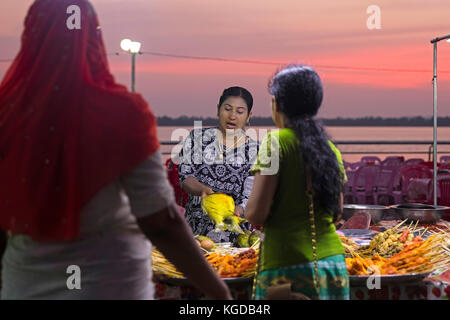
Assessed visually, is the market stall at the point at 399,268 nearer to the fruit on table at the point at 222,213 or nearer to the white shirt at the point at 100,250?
the fruit on table at the point at 222,213

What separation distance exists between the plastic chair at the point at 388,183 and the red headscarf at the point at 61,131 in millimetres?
7728

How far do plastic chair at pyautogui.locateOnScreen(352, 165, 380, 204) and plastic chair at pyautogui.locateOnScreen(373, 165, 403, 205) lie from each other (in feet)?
0.27

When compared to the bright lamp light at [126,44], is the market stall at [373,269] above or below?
below

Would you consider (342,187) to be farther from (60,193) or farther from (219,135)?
(219,135)

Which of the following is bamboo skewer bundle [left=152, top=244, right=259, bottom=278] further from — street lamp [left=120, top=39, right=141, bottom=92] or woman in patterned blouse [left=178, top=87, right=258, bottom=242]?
street lamp [left=120, top=39, right=141, bottom=92]

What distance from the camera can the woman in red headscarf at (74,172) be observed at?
101cm

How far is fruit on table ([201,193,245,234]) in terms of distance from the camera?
94.7 inches

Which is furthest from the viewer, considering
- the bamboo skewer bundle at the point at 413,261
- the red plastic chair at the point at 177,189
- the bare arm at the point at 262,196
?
the red plastic chair at the point at 177,189

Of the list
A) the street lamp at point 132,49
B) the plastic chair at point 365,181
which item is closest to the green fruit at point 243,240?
the plastic chair at point 365,181

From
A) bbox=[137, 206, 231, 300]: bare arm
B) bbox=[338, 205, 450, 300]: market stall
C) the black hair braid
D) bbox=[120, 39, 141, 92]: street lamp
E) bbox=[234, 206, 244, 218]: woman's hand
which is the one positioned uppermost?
bbox=[120, 39, 141, 92]: street lamp

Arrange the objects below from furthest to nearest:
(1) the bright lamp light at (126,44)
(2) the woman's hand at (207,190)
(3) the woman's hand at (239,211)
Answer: (1) the bright lamp light at (126,44)
(2) the woman's hand at (207,190)
(3) the woman's hand at (239,211)

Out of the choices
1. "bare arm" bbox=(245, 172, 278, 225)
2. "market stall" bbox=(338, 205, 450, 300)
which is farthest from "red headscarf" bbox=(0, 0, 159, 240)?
"market stall" bbox=(338, 205, 450, 300)

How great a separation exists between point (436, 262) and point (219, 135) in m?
1.42
